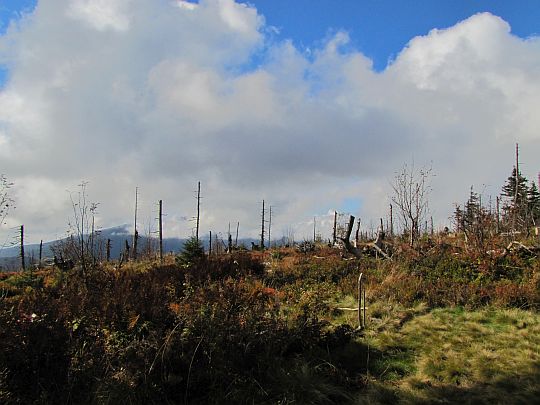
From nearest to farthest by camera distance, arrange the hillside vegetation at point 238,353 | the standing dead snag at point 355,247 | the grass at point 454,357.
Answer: the hillside vegetation at point 238,353 < the grass at point 454,357 < the standing dead snag at point 355,247

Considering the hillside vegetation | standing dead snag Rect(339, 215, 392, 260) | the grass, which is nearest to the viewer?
the hillside vegetation

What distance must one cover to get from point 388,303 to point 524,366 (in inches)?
163

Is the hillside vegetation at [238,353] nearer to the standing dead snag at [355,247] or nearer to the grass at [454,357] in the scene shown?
the grass at [454,357]

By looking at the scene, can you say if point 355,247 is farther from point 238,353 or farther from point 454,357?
point 238,353

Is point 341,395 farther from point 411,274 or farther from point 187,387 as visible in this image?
point 411,274

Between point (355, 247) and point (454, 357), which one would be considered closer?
point (454, 357)

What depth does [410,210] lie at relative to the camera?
21234 mm

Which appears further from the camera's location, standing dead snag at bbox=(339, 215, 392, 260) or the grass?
standing dead snag at bbox=(339, 215, 392, 260)

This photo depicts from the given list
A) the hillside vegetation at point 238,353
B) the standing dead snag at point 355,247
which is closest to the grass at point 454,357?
the hillside vegetation at point 238,353

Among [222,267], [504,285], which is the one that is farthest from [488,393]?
[222,267]

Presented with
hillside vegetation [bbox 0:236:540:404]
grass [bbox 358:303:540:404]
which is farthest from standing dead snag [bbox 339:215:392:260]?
hillside vegetation [bbox 0:236:540:404]

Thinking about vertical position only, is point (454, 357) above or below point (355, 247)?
below

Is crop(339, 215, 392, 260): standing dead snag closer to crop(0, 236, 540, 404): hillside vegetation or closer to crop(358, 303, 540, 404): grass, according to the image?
crop(358, 303, 540, 404): grass

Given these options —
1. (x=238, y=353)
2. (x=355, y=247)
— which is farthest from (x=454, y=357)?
(x=355, y=247)
